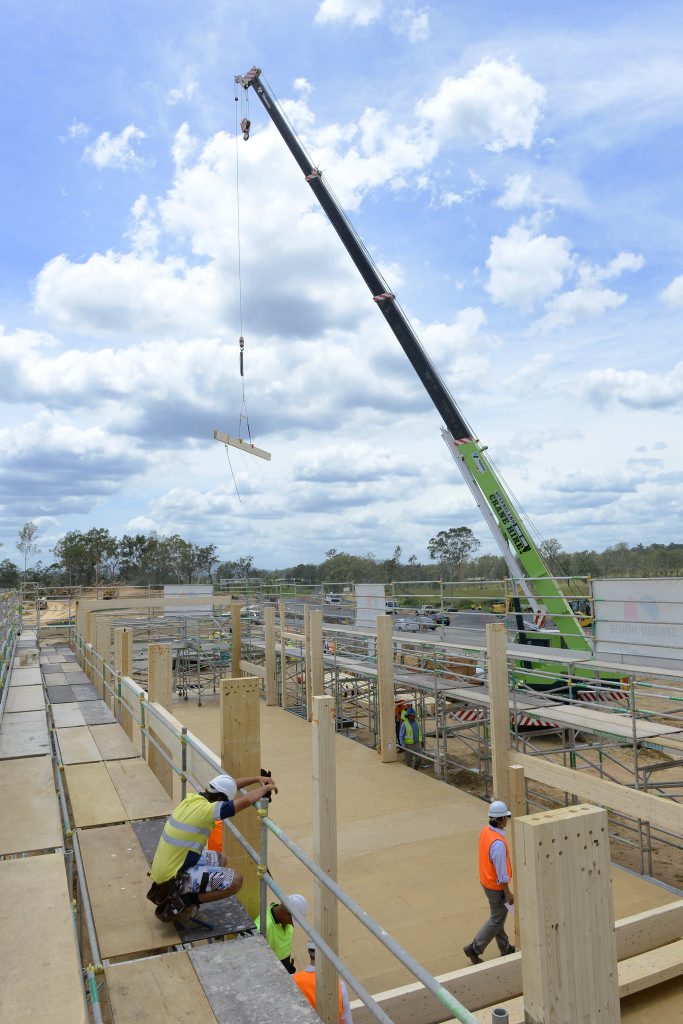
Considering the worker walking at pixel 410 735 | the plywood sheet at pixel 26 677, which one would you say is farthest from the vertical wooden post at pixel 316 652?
the plywood sheet at pixel 26 677

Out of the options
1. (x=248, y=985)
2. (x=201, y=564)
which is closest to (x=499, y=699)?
(x=248, y=985)

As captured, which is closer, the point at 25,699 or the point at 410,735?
the point at 25,699

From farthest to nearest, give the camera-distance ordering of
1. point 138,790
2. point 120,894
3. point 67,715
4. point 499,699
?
point 67,715, point 499,699, point 138,790, point 120,894

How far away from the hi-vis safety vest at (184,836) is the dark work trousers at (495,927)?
4.14 m

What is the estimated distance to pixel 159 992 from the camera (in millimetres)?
3717

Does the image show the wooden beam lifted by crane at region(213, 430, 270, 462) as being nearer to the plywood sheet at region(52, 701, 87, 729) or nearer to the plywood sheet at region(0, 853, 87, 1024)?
the plywood sheet at region(52, 701, 87, 729)

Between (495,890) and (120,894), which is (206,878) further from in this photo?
(495,890)

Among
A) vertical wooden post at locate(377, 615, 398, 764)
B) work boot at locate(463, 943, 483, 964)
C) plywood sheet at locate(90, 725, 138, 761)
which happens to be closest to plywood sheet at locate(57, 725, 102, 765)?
plywood sheet at locate(90, 725, 138, 761)

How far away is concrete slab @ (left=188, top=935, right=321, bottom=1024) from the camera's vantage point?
345 centimetres

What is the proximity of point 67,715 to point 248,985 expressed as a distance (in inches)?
331

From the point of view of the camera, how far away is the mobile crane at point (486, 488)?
15289 mm

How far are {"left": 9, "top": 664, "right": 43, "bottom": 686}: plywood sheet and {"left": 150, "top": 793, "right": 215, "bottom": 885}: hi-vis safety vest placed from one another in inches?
398

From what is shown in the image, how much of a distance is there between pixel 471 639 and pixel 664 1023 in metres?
12.5

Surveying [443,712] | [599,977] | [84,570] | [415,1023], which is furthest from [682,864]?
[84,570]
